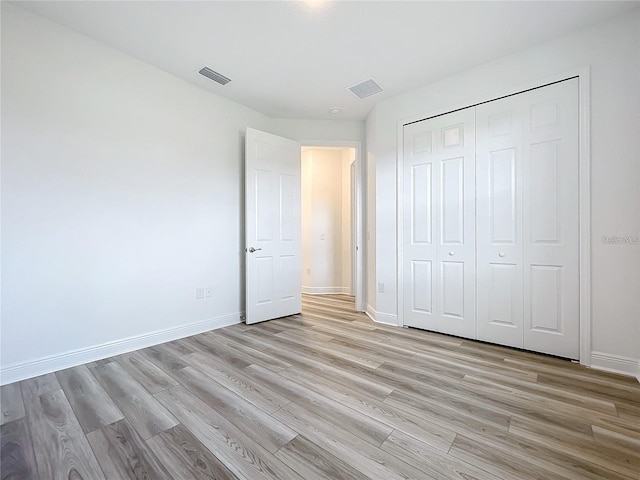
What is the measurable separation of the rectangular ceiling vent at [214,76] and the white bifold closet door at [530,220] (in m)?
2.56

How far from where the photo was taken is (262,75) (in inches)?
110

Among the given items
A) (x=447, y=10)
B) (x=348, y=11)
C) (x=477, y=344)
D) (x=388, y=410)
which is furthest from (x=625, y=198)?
(x=348, y=11)

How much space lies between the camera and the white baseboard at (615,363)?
1982 millimetres

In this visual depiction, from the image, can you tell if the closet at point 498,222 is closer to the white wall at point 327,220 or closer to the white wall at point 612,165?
the white wall at point 612,165

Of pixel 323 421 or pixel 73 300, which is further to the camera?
pixel 73 300

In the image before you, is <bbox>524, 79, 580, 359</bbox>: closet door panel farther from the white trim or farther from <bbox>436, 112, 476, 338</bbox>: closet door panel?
the white trim

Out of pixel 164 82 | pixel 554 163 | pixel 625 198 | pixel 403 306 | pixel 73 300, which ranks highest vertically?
pixel 164 82

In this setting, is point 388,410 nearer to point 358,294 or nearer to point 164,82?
point 358,294

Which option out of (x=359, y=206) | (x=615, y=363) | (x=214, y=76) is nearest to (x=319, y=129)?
(x=359, y=206)

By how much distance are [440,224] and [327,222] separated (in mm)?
2762

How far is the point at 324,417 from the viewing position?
154 centimetres

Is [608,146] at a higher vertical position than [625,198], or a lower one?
higher

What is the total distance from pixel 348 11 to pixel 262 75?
1.13m

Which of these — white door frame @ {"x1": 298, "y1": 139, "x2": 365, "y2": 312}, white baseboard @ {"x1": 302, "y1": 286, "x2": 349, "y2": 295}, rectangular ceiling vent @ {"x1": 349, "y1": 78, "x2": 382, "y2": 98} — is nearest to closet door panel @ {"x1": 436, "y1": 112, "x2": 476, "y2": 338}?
rectangular ceiling vent @ {"x1": 349, "y1": 78, "x2": 382, "y2": 98}
